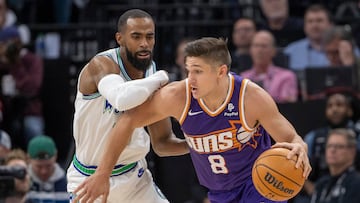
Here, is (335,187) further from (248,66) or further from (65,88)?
(65,88)

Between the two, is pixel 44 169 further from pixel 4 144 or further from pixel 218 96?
pixel 218 96

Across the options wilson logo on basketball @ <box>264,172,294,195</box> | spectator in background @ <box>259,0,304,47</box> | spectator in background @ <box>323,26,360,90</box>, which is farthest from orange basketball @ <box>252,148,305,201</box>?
spectator in background @ <box>259,0,304,47</box>

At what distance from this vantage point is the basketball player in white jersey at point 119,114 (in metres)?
6.54

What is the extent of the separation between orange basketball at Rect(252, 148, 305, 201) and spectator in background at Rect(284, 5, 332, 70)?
17.3 feet

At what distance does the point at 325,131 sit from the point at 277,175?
4268mm

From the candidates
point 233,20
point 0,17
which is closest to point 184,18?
point 233,20

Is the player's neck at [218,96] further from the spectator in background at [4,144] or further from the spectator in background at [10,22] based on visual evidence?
the spectator in background at [10,22]

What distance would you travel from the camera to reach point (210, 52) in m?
6.03

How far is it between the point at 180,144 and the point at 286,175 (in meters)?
1.37

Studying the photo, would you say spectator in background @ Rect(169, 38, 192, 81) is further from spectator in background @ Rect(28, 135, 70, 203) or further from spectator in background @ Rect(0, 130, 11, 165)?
spectator in background @ Rect(0, 130, 11, 165)

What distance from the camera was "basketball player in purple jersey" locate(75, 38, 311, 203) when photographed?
604 cm

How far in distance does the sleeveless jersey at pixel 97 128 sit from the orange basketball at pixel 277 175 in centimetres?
119

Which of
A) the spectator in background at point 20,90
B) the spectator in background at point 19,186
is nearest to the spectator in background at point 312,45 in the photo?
the spectator in background at point 20,90

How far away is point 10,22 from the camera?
11695 mm
